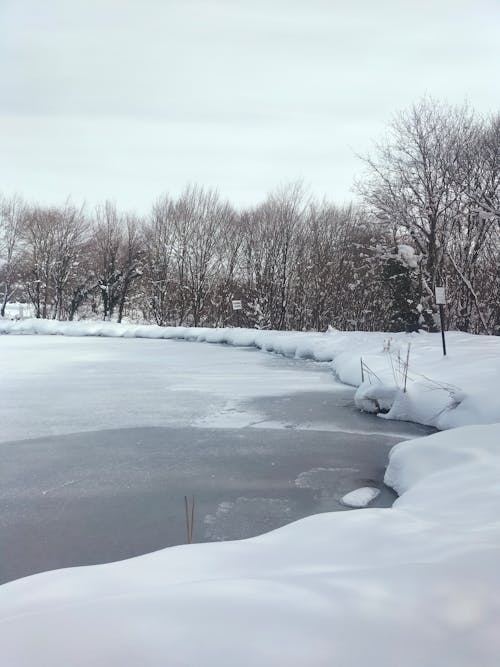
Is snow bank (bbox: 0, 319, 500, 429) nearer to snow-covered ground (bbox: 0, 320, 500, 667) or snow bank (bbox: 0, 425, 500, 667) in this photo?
snow-covered ground (bbox: 0, 320, 500, 667)

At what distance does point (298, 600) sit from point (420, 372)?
23.4 ft

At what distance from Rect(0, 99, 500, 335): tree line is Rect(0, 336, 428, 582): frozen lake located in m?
9.12

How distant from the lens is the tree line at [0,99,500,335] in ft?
54.9

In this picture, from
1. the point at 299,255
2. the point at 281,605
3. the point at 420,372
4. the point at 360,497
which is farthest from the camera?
the point at 299,255

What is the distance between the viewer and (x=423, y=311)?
1712 centimetres

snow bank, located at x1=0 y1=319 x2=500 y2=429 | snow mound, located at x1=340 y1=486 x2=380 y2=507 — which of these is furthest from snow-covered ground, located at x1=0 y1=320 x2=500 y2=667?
snow bank, located at x1=0 y1=319 x2=500 y2=429

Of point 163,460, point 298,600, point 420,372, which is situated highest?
point 420,372

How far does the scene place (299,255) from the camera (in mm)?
26422

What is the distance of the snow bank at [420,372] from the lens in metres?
5.89

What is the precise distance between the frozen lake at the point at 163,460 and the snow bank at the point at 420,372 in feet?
1.39

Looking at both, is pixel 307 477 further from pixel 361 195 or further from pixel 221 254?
pixel 221 254

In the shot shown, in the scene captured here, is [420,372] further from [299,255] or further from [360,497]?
[299,255]

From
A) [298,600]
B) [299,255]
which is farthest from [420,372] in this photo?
[299,255]

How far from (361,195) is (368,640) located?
686 inches
